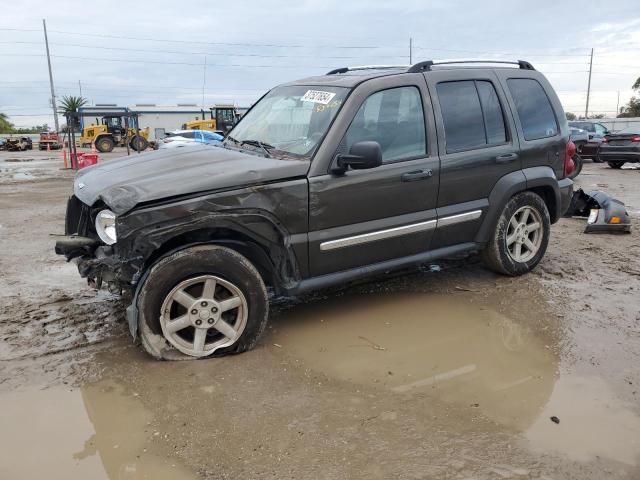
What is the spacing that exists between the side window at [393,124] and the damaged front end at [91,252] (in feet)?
5.89

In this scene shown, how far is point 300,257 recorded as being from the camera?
12.8 feet

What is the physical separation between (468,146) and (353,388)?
2.41 m

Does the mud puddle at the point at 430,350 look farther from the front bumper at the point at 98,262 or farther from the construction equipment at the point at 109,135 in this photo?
the construction equipment at the point at 109,135

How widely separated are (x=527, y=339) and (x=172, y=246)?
8.78ft

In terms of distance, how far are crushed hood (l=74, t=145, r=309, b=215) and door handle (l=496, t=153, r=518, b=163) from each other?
1951 millimetres

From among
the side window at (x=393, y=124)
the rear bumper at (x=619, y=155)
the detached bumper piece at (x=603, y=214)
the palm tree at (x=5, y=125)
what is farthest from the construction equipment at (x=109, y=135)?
the palm tree at (x=5, y=125)

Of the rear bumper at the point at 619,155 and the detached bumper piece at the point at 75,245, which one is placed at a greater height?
the detached bumper piece at the point at 75,245

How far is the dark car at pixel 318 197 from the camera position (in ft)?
11.5

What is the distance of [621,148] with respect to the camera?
16516 mm

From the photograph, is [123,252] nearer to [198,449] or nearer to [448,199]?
[198,449]

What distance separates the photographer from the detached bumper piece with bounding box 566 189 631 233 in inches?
283

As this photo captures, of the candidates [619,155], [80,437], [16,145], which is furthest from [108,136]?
[80,437]

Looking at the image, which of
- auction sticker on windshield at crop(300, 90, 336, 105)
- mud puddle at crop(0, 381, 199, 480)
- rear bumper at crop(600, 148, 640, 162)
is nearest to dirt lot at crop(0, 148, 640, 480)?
mud puddle at crop(0, 381, 199, 480)

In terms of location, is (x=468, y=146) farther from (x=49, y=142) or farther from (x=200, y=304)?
(x=49, y=142)
